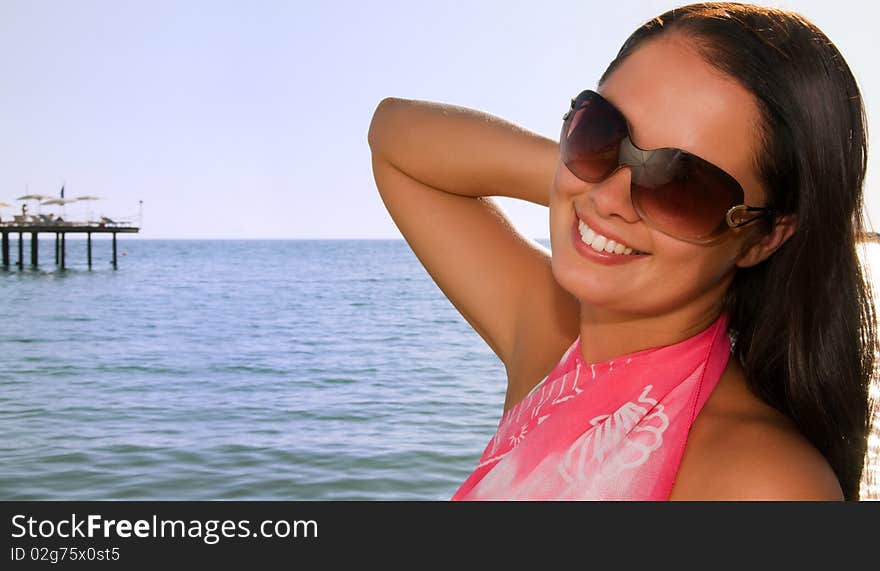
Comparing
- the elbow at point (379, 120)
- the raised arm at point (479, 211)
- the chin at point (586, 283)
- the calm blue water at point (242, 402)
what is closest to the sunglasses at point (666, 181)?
the chin at point (586, 283)

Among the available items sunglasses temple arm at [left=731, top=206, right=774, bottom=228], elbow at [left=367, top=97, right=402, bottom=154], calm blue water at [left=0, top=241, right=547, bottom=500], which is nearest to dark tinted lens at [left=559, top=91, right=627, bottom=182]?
sunglasses temple arm at [left=731, top=206, right=774, bottom=228]

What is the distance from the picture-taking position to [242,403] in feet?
52.5

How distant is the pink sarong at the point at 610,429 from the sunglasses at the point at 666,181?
25 cm

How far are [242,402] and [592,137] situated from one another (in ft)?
49.2

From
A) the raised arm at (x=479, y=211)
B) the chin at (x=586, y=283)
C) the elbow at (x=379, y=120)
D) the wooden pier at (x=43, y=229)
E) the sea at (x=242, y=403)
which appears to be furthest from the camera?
the wooden pier at (x=43, y=229)

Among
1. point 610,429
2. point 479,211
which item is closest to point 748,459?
point 610,429

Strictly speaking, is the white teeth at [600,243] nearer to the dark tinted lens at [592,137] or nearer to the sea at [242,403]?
the dark tinted lens at [592,137]

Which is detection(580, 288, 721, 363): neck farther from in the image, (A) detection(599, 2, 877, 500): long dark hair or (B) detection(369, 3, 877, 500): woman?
(A) detection(599, 2, 877, 500): long dark hair

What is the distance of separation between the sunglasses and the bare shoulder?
0.31 m

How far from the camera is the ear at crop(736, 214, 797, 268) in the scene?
171 cm

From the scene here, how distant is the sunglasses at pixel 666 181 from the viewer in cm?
166
